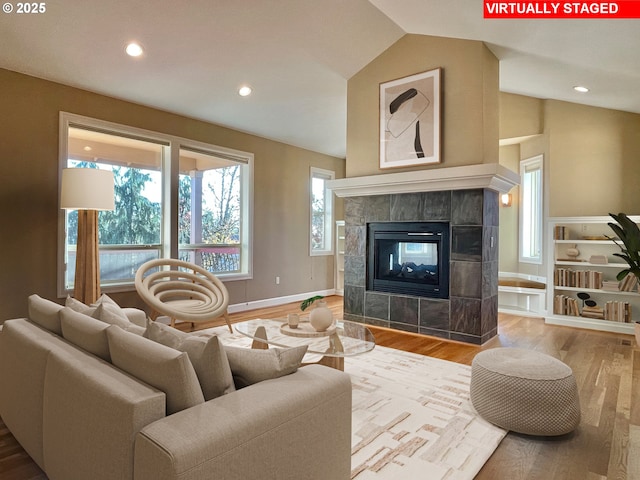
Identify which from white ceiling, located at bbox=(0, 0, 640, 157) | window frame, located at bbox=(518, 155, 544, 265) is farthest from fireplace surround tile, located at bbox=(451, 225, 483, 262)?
window frame, located at bbox=(518, 155, 544, 265)

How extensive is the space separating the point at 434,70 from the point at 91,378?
435 centimetres

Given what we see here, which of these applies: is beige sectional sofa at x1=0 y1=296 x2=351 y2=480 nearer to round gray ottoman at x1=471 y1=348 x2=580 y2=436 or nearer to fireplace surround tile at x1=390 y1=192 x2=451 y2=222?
round gray ottoman at x1=471 y1=348 x2=580 y2=436

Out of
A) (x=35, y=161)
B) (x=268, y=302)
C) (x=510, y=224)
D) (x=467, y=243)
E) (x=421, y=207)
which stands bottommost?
(x=268, y=302)

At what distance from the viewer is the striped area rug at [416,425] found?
76.6 inches

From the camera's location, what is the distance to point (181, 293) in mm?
4602

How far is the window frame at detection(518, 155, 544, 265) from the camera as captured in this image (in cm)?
576

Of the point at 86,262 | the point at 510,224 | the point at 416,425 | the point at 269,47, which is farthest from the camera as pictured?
the point at 510,224

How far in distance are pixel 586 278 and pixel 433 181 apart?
2.45 meters

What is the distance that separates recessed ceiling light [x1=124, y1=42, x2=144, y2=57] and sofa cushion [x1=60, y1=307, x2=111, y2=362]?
9.03 feet

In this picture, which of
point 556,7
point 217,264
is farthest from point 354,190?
point 556,7

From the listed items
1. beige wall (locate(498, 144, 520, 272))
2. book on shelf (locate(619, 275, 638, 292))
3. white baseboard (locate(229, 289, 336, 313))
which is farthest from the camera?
beige wall (locate(498, 144, 520, 272))

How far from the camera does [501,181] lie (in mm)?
4207

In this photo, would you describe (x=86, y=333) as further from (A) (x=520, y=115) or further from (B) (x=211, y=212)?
(A) (x=520, y=115)

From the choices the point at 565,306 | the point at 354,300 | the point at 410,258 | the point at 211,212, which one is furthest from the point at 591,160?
the point at 211,212
